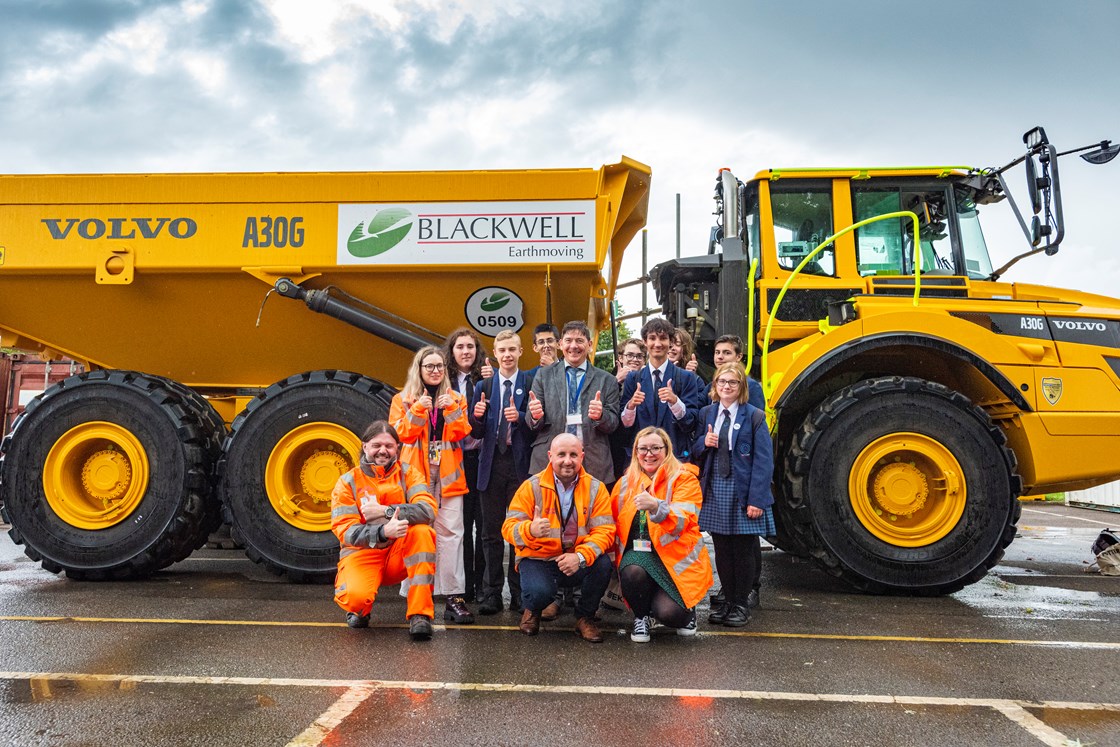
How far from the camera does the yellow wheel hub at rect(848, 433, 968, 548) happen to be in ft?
17.1

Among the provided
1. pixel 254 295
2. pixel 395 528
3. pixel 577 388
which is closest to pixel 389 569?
pixel 395 528

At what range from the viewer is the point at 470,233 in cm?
568

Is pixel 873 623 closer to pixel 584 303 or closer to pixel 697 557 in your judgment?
pixel 697 557

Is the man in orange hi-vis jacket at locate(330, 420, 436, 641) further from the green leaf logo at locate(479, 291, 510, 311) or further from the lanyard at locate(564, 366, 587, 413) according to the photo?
the green leaf logo at locate(479, 291, 510, 311)

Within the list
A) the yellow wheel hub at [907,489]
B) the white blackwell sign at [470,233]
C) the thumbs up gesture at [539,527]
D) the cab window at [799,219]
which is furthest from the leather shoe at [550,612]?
the cab window at [799,219]

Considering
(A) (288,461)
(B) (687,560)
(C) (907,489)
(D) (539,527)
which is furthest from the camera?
(A) (288,461)

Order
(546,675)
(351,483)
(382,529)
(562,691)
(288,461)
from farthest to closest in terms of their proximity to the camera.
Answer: (288,461)
(351,483)
(382,529)
(546,675)
(562,691)

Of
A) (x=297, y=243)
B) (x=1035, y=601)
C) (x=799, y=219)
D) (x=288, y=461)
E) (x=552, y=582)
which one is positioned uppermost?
(x=799, y=219)

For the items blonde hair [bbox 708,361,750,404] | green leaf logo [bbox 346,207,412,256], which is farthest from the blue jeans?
green leaf logo [bbox 346,207,412,256]

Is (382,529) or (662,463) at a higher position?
(662,463)

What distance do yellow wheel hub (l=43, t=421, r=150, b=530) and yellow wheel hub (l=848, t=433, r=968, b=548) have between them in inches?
193

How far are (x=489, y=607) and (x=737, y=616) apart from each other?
1.44 meters

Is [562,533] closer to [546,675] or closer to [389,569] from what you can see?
[546,675]

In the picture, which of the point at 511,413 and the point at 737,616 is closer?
the point at 737,616
